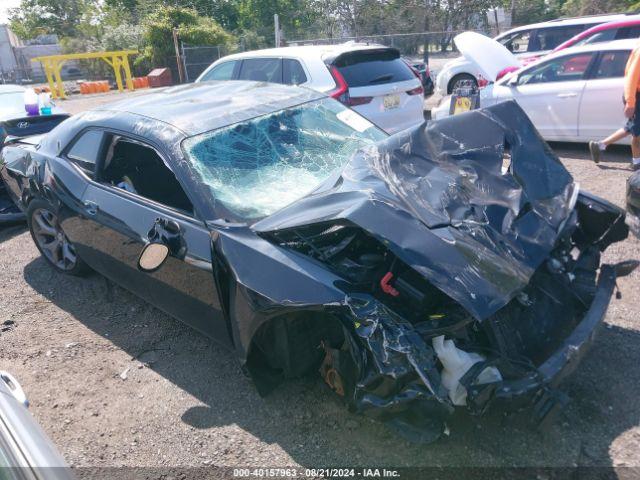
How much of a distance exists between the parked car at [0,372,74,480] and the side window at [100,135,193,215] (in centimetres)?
199

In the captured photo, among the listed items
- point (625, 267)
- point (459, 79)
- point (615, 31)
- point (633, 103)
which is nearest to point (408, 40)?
point (459, 79)

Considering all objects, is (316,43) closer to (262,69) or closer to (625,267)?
(262,69)

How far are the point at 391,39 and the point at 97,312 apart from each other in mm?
19887

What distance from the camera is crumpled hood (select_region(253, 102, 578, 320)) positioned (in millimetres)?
2193

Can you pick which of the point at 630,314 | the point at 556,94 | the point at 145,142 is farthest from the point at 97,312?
the point at 556,94

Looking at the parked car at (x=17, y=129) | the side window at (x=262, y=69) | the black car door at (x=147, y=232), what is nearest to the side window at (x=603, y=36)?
the side window at (x=262, y=69)

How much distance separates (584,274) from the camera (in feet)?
9.61

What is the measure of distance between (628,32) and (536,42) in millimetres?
2643

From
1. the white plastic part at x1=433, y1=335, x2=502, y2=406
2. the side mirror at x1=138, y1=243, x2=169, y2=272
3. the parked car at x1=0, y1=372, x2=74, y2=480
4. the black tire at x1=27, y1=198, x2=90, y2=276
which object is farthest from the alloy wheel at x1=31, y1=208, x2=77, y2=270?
the white plastic part at x1=433, y1=335, x2=502, y2=406

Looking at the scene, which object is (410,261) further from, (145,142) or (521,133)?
(145,142)

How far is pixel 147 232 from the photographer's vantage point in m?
3.11

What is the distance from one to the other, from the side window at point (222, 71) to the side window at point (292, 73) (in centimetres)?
116

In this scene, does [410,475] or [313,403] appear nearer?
[410,475]

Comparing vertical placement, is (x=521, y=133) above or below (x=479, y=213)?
above
